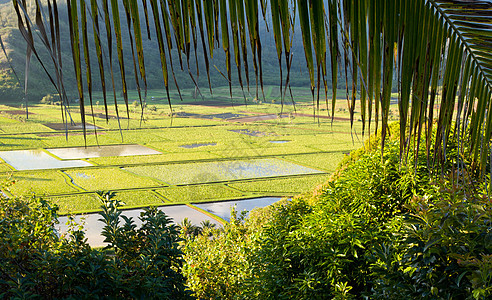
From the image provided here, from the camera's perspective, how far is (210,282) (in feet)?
16.0

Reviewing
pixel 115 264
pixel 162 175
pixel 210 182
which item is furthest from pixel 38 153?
pixel 115 264

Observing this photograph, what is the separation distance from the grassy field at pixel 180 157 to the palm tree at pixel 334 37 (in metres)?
8.23

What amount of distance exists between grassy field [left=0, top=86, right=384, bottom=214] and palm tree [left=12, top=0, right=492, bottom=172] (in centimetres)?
823

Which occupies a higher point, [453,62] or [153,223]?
[453,62]

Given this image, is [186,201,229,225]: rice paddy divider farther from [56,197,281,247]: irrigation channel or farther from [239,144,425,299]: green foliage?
[239,144,425,299]: green foliage

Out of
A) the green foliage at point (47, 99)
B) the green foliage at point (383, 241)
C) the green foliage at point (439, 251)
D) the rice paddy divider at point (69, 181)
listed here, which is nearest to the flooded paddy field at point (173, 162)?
the rice paddy divider at point (69, 181)

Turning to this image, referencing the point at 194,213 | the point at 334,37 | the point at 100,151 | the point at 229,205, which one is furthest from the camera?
the point at 100,151

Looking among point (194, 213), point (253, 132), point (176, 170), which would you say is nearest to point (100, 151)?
point (176, 170)

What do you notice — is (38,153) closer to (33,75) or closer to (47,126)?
(47,126)

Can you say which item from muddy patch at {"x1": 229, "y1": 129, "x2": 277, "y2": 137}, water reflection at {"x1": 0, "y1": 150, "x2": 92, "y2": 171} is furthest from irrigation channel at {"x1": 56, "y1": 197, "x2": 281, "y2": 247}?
muddy patch at {"x1": 229, "y1": 129, "x2": 277, "y2": 137}

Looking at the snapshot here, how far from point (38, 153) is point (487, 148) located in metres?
29.4

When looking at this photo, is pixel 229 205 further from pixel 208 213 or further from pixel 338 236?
pixel 338 236

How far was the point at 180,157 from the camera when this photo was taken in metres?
26.3

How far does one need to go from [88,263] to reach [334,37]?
2.61 metres
